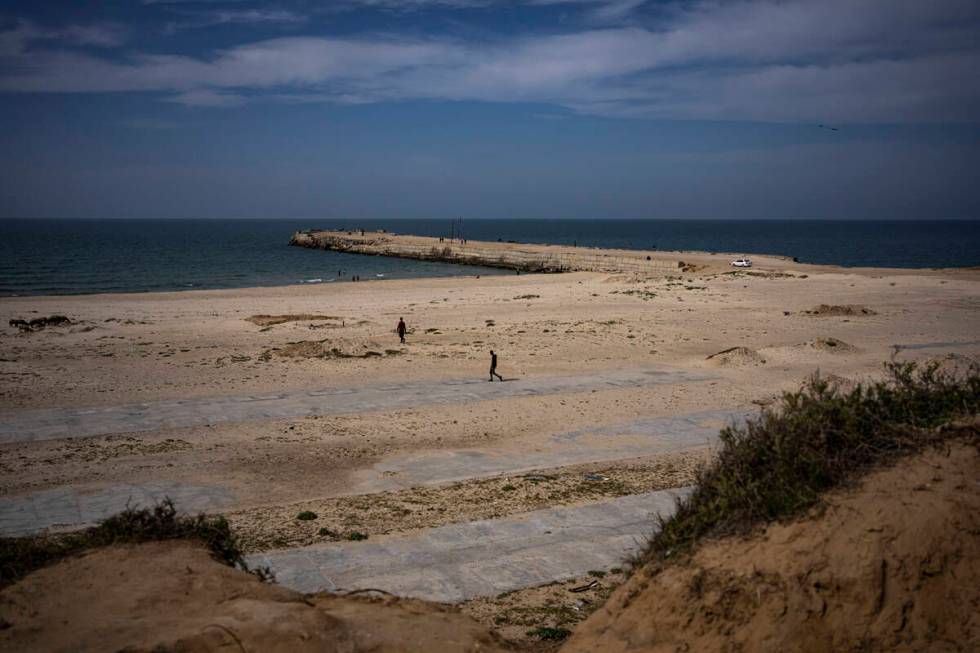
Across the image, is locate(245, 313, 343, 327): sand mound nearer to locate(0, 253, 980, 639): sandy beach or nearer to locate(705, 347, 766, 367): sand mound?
locate(0, 253, 980, 639): sandy beach

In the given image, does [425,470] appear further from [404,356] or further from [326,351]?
[326,351]

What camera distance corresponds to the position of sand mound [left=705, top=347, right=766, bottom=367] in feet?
81.1

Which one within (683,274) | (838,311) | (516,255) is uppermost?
(516,255)

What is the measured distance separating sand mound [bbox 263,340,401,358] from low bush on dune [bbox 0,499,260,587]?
1805 centimetres

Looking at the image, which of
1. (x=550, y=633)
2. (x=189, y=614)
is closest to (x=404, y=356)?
(x=550, y=633)

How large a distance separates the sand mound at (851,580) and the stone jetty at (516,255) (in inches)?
2320

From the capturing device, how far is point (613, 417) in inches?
748

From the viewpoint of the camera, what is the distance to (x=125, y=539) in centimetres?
781

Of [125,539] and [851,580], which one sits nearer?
[851,580]

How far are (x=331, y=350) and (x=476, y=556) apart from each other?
Result: 17.2 meters

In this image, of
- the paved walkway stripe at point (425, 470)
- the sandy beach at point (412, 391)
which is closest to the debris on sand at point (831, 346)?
the sandy beach at point (412, 391)

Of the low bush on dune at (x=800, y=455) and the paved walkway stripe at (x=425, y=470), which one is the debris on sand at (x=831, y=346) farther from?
the low bush on dune at (x=800, y=455)

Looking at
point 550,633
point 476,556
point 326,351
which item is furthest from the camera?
point 326,351

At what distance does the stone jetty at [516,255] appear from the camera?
71562 millimetres
